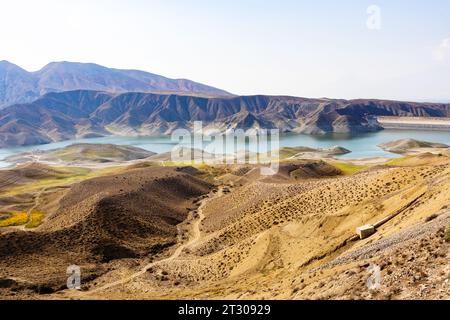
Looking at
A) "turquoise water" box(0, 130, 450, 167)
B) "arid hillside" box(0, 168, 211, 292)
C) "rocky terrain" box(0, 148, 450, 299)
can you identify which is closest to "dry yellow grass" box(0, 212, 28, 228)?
"rocky terrain" box(0, 148, 450, 299)

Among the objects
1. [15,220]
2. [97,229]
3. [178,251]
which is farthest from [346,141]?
[97,229]

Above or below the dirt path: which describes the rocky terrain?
above

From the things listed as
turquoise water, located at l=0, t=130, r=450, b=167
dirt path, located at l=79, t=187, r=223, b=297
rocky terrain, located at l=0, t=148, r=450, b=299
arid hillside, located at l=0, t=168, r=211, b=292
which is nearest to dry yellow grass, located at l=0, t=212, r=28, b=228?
rocky terrain, located at l=0, t=148, r=450, b=299

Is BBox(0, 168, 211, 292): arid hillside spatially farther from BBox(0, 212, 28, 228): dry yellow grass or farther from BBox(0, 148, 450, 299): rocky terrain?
BBox(0, 212, 28, 228): dry yellow grass

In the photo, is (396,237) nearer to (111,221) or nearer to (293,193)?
(293,193)

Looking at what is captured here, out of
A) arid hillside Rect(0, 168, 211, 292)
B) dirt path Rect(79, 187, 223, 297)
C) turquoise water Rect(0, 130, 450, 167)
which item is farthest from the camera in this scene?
turquoise water Rect(0, 130, 450, 167)

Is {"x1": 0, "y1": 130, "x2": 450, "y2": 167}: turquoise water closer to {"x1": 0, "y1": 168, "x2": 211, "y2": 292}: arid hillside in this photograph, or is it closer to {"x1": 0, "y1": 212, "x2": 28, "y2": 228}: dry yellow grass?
{"x1": 0, "y1": 168, "x2": 211, "y2": 292}: arid hillside

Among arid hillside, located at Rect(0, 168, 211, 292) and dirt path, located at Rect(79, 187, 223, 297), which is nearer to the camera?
dirt path, located at Rect(79, 187, 223, 297)

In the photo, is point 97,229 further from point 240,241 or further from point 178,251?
point 240,241

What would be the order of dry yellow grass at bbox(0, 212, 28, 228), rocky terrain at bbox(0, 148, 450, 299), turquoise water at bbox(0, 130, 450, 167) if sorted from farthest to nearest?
turquoise water at bbox(0, 130, 450, 167) → dry yellow grass at bbox(0, 212, 28, 228) → rocky terrain at bbox(0, 148, 450, 299)

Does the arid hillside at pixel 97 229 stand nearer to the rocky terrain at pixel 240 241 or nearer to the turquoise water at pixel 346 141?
the rocky terrain at pixel 240 241
